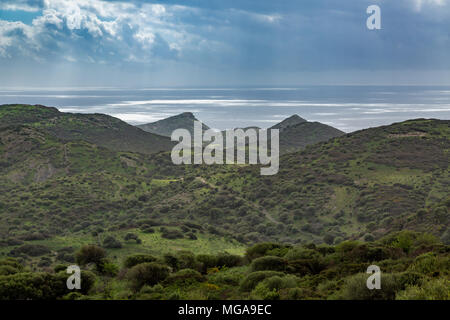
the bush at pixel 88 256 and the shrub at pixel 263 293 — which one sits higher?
the shrub at pixel 263 293

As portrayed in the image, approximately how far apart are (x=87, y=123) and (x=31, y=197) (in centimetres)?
11318

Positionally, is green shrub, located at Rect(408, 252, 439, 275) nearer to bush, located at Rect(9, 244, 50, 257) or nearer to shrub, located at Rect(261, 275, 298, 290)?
shrub, located at Rect(261, 275, 298, 290)

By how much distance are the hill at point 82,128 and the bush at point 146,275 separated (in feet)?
495

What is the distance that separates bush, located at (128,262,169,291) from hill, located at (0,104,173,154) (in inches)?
5934

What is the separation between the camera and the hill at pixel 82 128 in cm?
17238

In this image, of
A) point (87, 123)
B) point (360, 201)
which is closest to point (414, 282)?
point (360, 201)

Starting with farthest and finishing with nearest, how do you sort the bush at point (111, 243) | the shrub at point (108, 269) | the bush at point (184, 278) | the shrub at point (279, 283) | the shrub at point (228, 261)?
the bush at point (111, 243) < the shrub at point (228, 261) < the shrub at point (108, 269) < the bush at point (184, 278) < the shrub at point (279, 283)

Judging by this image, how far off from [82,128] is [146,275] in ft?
569

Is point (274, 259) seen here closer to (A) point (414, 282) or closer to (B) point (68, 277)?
(A) point (414, 282)

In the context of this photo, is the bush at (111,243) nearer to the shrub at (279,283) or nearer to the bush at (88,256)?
the bush at (88,256)

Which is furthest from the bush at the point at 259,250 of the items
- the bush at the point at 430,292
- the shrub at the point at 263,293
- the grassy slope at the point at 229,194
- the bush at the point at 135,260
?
the grassy slope at the point at 229,194

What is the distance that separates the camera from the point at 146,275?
21.2m
